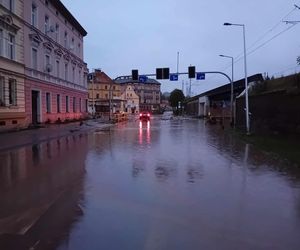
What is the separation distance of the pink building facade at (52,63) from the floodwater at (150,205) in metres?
26.1

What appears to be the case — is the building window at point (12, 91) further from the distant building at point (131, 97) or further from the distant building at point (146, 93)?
the distant building at point (146, 93)

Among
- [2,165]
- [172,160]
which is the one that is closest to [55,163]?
[2,165]

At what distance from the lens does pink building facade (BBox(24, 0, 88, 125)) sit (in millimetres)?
39969

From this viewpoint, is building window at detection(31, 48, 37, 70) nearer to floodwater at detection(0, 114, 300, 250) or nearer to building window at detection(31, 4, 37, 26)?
building window at detection(31, 4, 37, 26)

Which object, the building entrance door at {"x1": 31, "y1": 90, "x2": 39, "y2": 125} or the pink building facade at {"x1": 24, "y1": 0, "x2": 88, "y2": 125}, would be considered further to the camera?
the building entrance door at {"x1": 31, "y1": 90, "x2": 39, "y2": 125}

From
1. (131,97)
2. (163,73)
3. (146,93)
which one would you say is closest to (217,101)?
(163,73)

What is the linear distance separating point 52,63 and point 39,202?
40646mm

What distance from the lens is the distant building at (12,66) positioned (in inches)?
1303

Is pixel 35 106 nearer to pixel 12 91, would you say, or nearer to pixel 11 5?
pixel 12 91

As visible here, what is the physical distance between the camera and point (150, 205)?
338 inches

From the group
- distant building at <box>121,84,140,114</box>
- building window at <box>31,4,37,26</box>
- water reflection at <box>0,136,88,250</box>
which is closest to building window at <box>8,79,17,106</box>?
building window at <box>31,4,37,26</box>

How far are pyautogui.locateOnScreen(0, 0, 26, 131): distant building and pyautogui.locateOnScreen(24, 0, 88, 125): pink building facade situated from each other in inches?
56.2

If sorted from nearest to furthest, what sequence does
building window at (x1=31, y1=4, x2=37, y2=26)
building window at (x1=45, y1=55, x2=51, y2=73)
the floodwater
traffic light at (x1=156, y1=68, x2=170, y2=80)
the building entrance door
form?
1. the floodwater
2. building window at (x1=31, y1=4, x2=37, y2=26)
3. the building entrance door
4. building window at (x1=45, y1=55, x2=51, y2=73)
5. traffic light at (x1=156, y1=68, x2=170, y2=80)

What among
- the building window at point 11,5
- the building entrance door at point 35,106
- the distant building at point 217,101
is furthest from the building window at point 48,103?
the distant building at point 217,101
